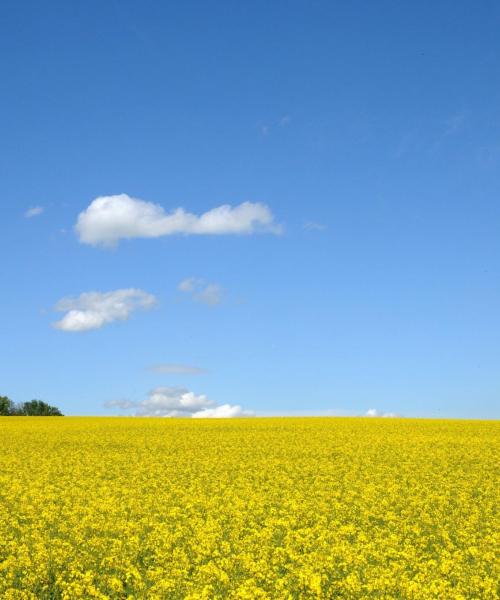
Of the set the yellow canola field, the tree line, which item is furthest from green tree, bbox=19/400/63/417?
the yellow canola field

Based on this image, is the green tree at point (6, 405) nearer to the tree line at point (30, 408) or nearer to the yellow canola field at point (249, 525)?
the tree line at point (30, 408)

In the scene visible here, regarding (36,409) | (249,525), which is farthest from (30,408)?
(249,525)

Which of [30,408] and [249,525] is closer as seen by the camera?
[249,525]

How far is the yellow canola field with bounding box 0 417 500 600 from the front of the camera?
1039 cm

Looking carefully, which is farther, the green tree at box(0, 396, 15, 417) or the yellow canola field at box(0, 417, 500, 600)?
the green tree at box(0, 396, 15, 417)

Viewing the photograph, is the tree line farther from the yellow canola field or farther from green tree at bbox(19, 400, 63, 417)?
the yellow canola field

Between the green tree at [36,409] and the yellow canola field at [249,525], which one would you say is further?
the green tree at [36,409]

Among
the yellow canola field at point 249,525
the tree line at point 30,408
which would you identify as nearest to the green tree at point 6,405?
the tree line at point 30,408

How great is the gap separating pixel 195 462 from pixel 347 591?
16.0 metres

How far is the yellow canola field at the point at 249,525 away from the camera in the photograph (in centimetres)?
1039

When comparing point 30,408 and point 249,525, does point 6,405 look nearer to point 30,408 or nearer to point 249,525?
point 30,408

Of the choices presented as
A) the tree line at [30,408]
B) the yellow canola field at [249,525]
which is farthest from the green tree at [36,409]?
the yellow canola field at [249,525]

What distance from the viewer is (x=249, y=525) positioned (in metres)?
14.4

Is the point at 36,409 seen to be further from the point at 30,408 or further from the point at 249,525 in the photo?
the point at 249,525
